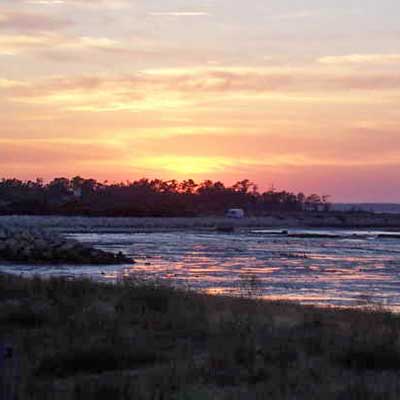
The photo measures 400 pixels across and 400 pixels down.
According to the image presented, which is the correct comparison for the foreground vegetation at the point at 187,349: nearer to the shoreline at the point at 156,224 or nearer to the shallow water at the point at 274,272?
the shallow water at the point at 274,272

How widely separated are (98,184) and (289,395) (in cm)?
18943

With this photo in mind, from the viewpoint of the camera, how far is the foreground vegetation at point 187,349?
9477 mm

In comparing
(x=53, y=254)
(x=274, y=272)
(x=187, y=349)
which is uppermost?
(x=187, y=349)

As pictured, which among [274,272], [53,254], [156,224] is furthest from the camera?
[156,224]

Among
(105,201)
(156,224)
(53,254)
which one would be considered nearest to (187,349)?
(53,254)

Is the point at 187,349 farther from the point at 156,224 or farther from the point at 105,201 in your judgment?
the point at 105,201

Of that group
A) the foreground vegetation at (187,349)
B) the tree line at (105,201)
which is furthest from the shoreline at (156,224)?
the foreground vegetation at (187,349)

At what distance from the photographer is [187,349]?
12.2 m

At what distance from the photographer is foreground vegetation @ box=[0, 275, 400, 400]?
948 cm

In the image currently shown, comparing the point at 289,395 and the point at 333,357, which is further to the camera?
the point at 333,357

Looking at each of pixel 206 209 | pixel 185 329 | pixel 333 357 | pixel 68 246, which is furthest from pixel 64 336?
pixel 206 209

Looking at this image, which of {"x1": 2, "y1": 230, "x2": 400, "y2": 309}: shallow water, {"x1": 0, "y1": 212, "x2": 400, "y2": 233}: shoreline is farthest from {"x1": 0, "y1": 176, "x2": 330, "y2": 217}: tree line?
{"x1": 2, "y1": 230, "x2": 400, "y2": 309}: shallow water

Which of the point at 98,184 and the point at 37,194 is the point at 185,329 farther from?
the point at 98,184

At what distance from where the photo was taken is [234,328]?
1385cm
